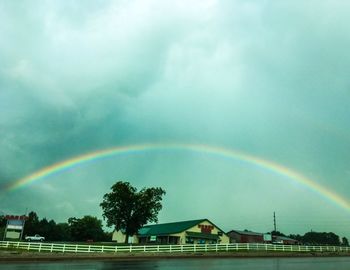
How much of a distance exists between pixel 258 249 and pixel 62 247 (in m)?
28.8

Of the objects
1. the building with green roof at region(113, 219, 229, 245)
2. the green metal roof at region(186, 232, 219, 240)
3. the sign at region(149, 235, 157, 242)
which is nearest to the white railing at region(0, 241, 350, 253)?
the green metal roof at region(186, 232, 219, 240)

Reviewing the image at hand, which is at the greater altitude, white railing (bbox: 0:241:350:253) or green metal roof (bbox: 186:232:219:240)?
green metal roof (bbox: 186:232:219:240)

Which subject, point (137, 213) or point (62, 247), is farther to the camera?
point (137, 213)

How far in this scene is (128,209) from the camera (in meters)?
66.5

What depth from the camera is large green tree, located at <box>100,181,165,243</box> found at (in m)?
66.2

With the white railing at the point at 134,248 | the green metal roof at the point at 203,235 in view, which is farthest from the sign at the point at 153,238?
the white railing at the point at 134,248

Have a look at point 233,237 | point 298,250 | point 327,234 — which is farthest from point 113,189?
point 327,234

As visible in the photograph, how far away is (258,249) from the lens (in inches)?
1966

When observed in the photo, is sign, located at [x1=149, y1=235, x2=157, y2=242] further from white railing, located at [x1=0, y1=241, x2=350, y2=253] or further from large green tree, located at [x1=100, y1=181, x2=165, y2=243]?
white railing, located at [x1=0, y1=241, x2=350, y2=253]

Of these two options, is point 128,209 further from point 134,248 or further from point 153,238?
point 134,248

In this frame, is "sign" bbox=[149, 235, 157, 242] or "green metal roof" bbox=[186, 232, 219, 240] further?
"sign" bbox=[149, 235, 157, 242]

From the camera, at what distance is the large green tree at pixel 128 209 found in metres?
A: 66.2

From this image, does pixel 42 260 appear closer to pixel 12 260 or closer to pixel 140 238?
pixel 12 260

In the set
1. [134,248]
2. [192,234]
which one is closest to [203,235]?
[192,234]
